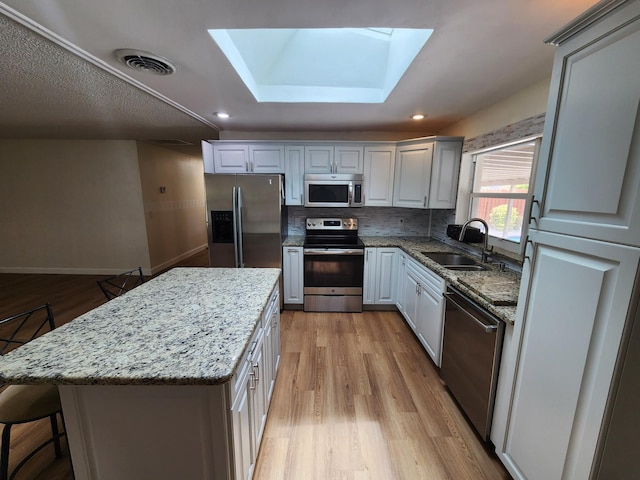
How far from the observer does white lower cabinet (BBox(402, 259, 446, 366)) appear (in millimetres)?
2090

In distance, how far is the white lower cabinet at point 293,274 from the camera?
315 centimetres

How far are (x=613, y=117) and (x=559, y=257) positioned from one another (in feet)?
1.71

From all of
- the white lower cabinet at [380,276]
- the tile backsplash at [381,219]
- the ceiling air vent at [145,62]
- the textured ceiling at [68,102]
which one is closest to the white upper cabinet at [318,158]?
the tile backsplash at [381,219]

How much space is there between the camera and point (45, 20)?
4.18ft

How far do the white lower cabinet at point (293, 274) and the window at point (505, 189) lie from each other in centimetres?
207

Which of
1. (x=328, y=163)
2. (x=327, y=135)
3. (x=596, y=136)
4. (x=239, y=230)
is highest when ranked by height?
(x=327, y=135)

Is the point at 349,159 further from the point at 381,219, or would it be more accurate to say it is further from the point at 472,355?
the point at 472,355

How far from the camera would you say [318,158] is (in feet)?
10.6

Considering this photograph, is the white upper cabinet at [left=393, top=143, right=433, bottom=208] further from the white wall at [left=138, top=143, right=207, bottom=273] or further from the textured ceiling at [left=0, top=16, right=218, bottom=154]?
the white wall at [left=138, top=143, right=207, bottom=273]

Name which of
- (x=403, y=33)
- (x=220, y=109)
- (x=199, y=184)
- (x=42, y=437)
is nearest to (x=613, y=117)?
(x=403, y=33)

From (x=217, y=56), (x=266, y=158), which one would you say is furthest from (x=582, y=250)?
(x=266, y=158)

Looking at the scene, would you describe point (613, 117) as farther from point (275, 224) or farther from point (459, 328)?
point (275, 224)

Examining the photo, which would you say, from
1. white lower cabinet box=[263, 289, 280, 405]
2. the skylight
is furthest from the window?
white lower cabinet box=[263, 289, 280, 405]

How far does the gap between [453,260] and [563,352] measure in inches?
63.4
